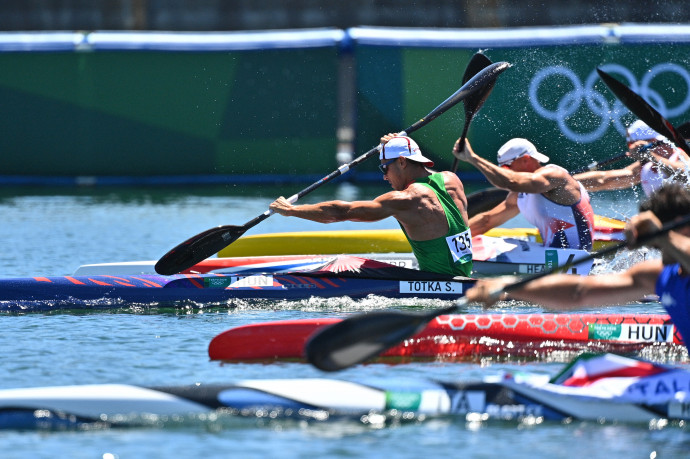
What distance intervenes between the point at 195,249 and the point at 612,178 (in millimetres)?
4051

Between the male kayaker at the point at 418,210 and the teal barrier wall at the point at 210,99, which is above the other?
the teal barrier wall at the point at 210,99

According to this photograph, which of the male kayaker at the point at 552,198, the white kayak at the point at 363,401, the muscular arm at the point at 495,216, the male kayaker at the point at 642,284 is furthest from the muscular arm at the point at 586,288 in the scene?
the muscular arm at the point at 495,216

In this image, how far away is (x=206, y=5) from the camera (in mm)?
23500

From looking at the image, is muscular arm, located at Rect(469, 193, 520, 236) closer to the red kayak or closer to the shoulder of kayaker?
the red kayak

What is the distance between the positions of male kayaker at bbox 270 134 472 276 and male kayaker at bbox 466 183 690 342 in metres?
2.77

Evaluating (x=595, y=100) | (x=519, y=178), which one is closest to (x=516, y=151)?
(x=519, y=178)

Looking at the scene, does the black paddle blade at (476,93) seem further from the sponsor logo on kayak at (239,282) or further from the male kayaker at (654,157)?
the sponsor logo on kayak at (239,282)

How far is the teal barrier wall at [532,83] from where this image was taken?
51.9 ft

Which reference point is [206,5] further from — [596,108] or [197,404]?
[197,404]

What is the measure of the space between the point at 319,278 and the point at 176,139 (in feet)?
28.9

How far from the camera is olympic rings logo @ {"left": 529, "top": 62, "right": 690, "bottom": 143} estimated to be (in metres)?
15.7

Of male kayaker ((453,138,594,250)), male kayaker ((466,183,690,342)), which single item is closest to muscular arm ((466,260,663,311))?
male kayaker ((466,183,690,342))

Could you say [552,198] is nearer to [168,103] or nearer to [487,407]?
Result: [487,407]

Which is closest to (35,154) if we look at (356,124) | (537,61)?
(356,124)
